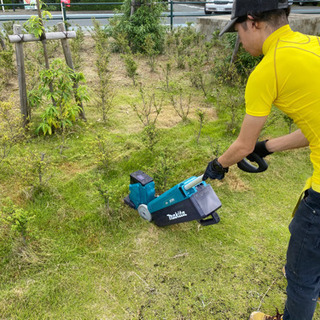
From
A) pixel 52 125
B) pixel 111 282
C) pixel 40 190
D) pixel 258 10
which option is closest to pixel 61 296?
pixel 111 282

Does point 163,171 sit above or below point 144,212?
above

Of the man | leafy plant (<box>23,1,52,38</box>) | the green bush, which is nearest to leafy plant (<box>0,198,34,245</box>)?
the man

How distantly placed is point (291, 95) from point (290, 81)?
79 millimetres

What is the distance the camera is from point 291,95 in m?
1.56

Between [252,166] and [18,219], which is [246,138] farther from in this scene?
[18,219]

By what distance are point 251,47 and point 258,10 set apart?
A: 0.21 meters

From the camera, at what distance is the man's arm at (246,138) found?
1.66 m

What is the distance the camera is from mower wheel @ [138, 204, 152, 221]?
307 centimetres

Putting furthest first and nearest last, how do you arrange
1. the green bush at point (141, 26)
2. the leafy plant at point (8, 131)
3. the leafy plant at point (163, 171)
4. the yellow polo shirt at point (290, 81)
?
1. the green bush at point (141, 26)
2. the leafy plant at point (8, 131)
3. the leafy plant at point (163, 171)
4. the yellow polo shirt at point (290, 81)

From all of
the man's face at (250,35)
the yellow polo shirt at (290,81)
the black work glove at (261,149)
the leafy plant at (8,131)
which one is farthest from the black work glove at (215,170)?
the leafy plant at (8,131)

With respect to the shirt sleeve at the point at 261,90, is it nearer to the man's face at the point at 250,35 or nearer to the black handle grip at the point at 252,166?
the man's face at the point at 250,35

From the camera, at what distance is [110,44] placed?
9312 mm

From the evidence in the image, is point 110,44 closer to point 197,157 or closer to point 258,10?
point 197,157

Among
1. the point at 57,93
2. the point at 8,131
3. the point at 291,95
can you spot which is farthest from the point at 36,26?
A: the point at 291,95
